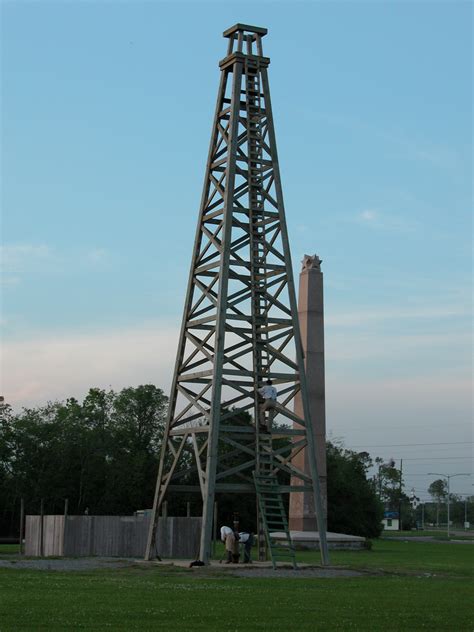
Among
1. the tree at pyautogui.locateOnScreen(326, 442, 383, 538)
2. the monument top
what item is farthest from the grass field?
the tree at pyautogui.locateOnScreen(326, 442, 383, 538)

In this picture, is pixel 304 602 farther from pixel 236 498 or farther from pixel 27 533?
pixel 236 498

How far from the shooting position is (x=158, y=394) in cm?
8231

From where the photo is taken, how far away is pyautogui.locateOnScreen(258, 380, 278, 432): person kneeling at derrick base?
31219 mm

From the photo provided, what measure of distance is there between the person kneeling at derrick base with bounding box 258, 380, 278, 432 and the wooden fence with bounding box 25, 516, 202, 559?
15.7 feet

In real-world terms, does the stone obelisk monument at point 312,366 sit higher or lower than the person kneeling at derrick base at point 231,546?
higher

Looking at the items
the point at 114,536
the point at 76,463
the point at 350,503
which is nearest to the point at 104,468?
the point at 76,463

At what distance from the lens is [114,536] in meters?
35.1

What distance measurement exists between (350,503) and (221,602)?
196 feet

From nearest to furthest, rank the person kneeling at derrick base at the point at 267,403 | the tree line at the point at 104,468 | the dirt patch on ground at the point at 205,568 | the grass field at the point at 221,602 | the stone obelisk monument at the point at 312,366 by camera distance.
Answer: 1. the grass field at the point at 221,602
2. the dirt patch on ground at the point at 205,568
3. the person kneeling at derrick base at the point at 267,403
4. the stone obelisk monument at the point at 312,366
5. the tree line at the point at 104,468

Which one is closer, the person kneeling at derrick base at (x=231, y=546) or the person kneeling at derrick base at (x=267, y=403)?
the person kneeling at derrick base at (x=231, y=546)

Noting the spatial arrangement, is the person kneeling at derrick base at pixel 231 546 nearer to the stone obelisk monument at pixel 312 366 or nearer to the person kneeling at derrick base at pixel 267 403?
the person kneeling at derrick base at pixel 267 403

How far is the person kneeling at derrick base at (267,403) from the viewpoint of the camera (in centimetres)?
3122

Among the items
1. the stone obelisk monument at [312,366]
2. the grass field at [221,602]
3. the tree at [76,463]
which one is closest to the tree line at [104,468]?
the tree at [76,463]

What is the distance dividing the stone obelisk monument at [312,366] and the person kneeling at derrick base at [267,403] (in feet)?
48.2
